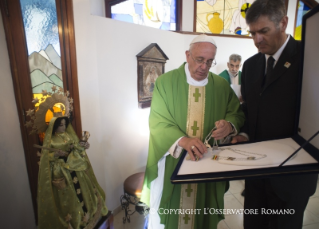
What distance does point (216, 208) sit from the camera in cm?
187

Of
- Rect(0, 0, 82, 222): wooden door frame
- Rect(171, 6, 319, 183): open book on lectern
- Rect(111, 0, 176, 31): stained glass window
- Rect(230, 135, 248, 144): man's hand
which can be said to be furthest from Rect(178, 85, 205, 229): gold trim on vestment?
Rect(111, 0, 176, 31): stained glass window

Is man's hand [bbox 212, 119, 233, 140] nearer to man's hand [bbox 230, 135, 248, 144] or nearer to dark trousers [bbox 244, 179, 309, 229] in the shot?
man's hand [bbox 230, 135, 248, 144]

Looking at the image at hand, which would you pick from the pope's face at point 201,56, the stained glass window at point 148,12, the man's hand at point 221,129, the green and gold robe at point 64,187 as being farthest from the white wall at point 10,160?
the stained glass window at point 148,12

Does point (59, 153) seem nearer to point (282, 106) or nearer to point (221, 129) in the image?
point (221, 129)

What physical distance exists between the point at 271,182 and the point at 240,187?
2605mm

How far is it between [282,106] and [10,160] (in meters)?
2.21

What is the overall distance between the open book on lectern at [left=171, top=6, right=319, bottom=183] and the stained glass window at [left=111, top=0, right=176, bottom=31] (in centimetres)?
315

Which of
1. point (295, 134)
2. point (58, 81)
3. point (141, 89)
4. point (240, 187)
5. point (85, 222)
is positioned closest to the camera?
point (295, 134)

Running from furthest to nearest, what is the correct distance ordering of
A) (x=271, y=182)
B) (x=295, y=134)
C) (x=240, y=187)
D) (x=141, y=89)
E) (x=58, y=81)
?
(x=240, y=187), (x=141, y=89), (x=58, y=81), (x=271, y=182), (x=295, y=134)

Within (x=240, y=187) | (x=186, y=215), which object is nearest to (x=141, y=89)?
(x=186, y=215)

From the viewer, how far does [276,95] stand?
143cm

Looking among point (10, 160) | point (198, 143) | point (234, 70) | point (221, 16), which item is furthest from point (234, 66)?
point (10, 160)

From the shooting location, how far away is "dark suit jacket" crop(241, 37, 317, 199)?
1335mm

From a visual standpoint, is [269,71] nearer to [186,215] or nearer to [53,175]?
[186,215]
